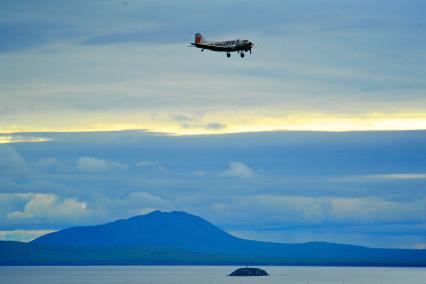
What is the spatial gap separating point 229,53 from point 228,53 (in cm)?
43

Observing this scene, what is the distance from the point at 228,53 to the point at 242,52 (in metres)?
2.77

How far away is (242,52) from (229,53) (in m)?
2.57

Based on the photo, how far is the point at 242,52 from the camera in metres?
195

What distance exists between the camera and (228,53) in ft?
641

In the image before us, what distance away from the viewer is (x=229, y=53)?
7702 inches
